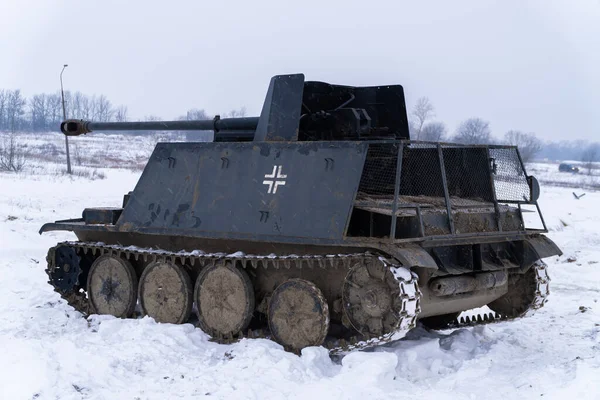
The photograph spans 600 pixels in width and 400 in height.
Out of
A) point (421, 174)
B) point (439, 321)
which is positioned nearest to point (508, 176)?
point (421, 174)

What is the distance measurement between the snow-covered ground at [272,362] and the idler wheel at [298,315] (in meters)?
0.26

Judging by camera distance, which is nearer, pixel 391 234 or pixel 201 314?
pixel 391 234

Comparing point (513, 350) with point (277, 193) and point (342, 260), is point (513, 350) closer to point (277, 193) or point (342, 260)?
point (342, 260)

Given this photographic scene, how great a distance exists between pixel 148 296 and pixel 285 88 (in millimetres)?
3526

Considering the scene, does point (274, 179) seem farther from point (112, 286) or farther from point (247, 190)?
point (112, 286)

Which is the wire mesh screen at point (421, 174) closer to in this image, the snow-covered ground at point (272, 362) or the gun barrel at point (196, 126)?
the snow-covered ground at point (272, 362)

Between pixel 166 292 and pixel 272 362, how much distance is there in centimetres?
280

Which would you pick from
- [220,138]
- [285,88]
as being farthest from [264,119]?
[220,138]

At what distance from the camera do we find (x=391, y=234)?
25.7 ft

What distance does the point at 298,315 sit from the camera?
8.72m

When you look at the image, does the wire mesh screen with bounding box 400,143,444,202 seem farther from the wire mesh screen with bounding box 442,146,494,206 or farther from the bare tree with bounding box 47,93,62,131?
the bare tree with bounding box 47,93,62,131

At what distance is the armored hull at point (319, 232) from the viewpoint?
821 centimetres

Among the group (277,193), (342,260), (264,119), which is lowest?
(342,260)

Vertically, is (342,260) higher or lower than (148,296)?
higher
